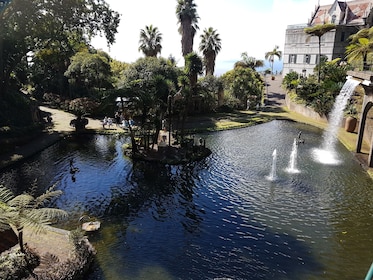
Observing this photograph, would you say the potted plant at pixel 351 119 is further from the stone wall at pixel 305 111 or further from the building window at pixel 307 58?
the building window at pixel 307 58

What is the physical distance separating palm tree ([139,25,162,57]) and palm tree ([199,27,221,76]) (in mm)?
7454

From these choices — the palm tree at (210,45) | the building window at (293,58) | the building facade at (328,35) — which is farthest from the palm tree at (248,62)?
the palm tree at (210,45)

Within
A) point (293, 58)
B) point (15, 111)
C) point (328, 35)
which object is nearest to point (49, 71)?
point (15, 111)

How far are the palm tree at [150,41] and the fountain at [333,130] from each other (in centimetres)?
2923

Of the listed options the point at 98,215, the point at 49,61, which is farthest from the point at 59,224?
the point at 49,61

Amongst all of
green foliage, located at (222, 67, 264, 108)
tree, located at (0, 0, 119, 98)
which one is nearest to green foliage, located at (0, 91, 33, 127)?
tree, located at (0, 0, 119, 98)

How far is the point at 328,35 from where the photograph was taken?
54219mm

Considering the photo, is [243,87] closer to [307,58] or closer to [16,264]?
[307,58]

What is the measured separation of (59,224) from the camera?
45.5 feet

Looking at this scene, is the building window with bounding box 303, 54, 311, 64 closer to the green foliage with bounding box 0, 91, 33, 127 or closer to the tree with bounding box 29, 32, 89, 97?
the tree with bounding box 29, 32, 89, 97

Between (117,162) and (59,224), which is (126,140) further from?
(59,224)

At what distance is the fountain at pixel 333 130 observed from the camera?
23.4m

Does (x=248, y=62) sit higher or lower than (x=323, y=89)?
higher

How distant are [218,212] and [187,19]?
40.3 metres
